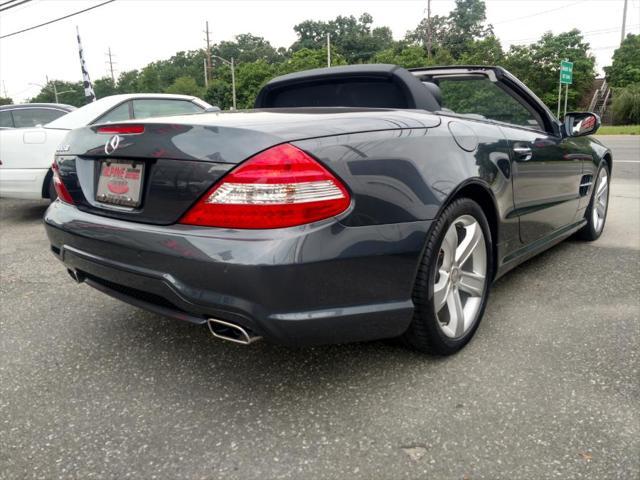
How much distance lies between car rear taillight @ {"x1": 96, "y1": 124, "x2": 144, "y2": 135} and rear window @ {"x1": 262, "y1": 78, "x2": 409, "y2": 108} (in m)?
1.31

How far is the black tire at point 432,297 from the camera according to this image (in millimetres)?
2047

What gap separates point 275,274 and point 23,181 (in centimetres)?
481

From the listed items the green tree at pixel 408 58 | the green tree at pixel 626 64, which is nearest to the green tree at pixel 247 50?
the green tree at pixel 408 58

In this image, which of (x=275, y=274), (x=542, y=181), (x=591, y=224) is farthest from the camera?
(x=591, y=224)

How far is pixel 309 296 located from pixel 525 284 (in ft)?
6.91

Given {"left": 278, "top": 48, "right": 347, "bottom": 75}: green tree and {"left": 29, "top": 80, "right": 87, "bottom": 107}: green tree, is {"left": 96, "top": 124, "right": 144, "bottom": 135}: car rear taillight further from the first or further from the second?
{"left": 29, "top": 80, "right": 87, "bottom": 107}: green tree

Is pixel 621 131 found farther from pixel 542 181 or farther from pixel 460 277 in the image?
pixel 460 277

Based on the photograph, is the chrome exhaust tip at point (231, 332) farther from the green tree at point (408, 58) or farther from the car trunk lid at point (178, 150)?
the green tree at point (408, 58)

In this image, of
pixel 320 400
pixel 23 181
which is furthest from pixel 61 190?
pixel 23 181

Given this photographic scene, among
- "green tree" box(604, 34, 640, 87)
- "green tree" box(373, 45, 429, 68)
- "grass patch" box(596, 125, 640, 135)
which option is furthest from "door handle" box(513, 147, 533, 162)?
A: "green tree" box(373, 45, 429, 68)

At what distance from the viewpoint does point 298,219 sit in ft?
5.60

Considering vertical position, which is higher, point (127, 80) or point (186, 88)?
point (127, 80)

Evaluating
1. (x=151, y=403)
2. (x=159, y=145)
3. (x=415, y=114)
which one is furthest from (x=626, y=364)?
(x=159, y=145)

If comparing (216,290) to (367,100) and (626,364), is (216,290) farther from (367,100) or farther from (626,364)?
(626,364)
